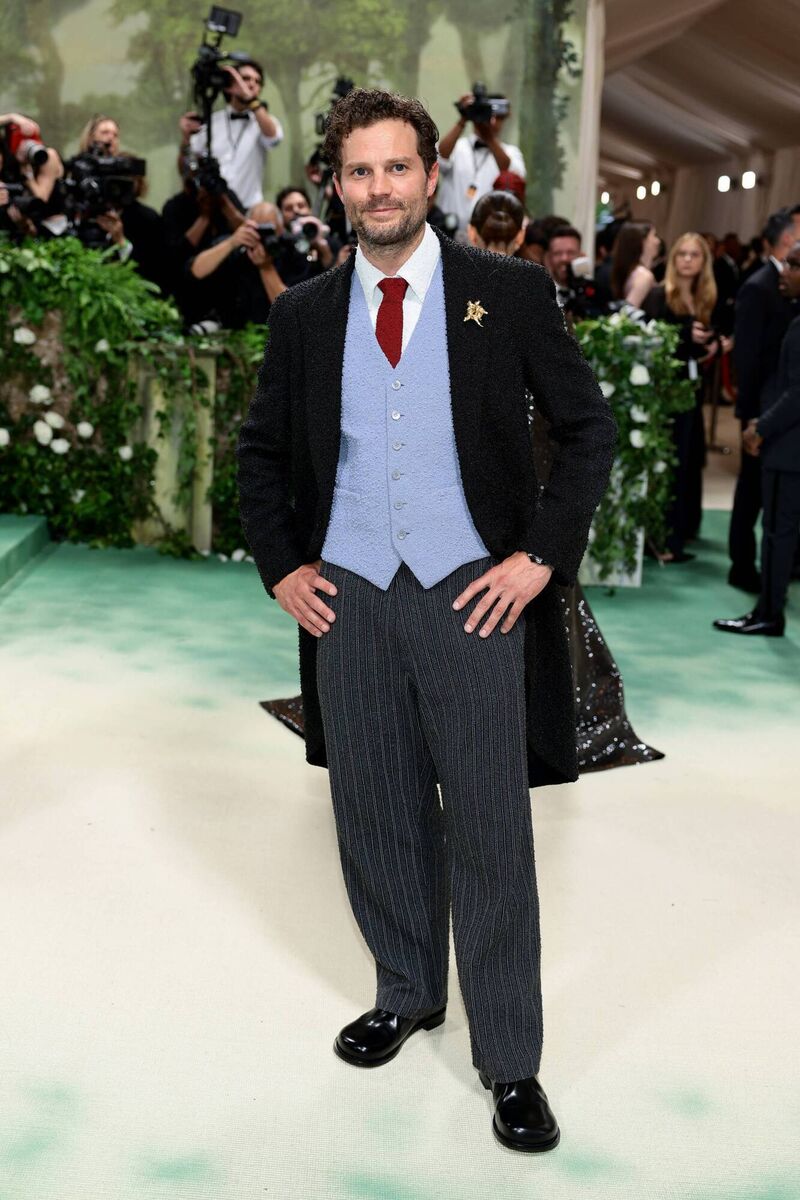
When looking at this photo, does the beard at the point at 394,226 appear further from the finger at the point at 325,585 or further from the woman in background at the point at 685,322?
the woman in background at the point at 685,322

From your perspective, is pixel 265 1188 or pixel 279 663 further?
pixel 279 663

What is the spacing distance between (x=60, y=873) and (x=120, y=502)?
138 inches

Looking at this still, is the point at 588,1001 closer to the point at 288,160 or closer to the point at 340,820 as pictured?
the point at 340,820

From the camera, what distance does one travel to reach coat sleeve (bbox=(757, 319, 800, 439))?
5.49 meters

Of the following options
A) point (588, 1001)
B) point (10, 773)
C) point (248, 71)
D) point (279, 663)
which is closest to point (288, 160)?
point (248, 71)

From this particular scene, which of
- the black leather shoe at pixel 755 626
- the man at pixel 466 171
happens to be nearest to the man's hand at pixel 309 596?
the black leather shoe at pixel 755 626

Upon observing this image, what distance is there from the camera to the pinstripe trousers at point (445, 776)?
91.2 inches

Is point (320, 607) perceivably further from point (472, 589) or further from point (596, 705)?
point (596, 705)

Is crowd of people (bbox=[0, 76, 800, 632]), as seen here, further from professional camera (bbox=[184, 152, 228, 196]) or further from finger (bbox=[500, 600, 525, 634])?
finger (bbox=[500, 600, 525, 634])

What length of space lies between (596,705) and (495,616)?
2126 millimetres

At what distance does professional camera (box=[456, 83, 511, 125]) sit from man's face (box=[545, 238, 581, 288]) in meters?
1.59

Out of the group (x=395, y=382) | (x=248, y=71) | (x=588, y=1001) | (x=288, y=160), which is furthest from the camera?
(x=288, y=160)

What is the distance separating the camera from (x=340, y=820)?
2.54 m

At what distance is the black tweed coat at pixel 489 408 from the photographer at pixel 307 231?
4.44 metres
